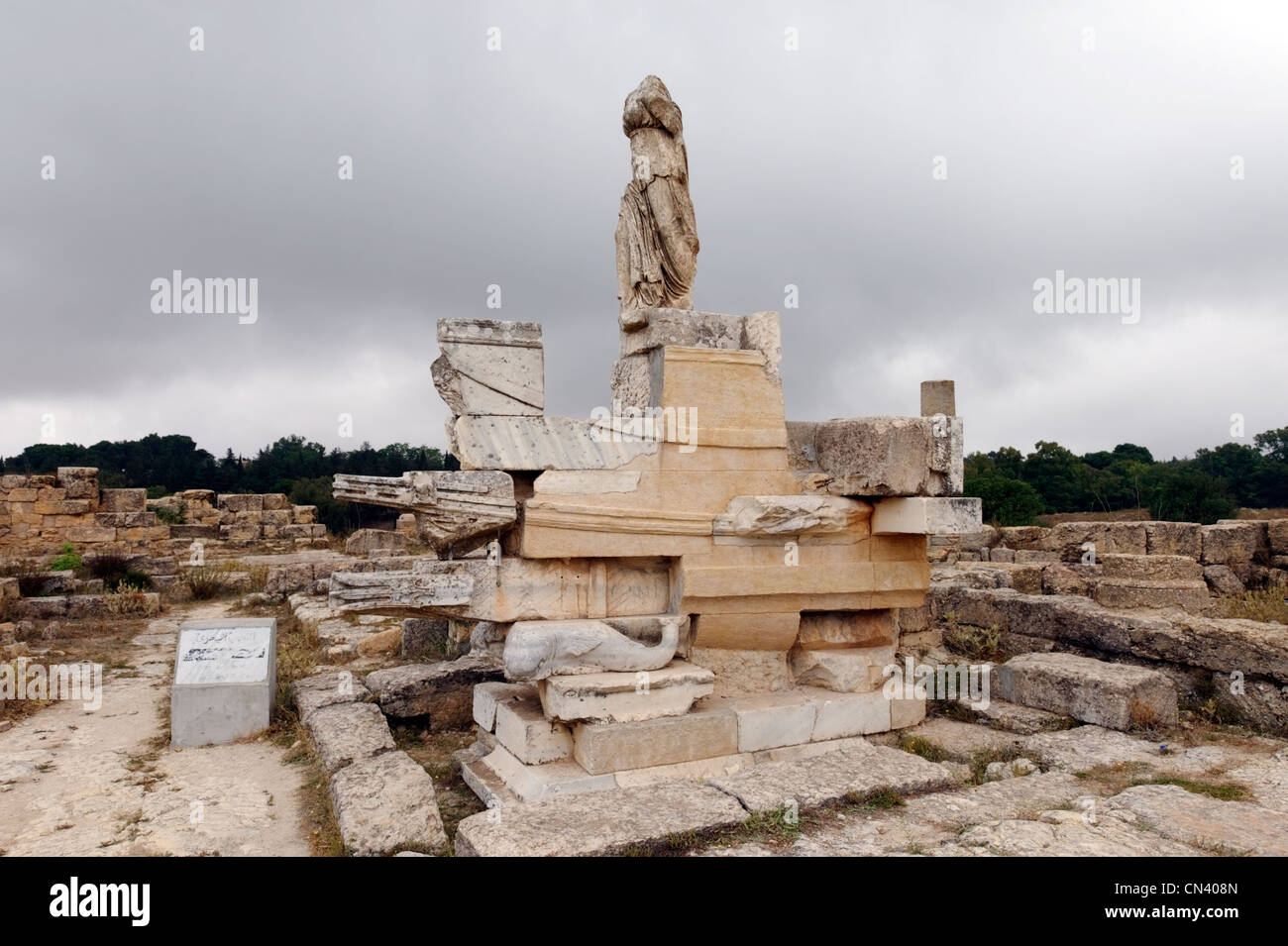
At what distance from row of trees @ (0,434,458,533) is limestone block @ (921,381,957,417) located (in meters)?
27.7

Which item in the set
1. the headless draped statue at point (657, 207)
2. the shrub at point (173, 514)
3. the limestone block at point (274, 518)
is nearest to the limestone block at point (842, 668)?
the headless draped statue at point (657, 207)

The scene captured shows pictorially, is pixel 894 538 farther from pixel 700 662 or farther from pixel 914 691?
pixel 700 662

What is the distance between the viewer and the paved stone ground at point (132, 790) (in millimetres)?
4344

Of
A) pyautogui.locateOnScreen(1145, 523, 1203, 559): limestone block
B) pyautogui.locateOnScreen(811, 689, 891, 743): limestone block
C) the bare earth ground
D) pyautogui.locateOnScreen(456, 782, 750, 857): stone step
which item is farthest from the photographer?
pyautogui.locateOnScreen(1145, 523, 1203, 559): limestone block

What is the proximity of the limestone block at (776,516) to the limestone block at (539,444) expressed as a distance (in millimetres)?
645

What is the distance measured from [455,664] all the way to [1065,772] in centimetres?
449

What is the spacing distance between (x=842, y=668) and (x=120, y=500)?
18.0 m

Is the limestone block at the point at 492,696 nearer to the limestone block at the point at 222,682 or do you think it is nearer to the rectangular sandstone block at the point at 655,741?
the rectangular sandstone block at the point at 655,741

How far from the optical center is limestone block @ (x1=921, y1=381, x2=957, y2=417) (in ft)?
17.3

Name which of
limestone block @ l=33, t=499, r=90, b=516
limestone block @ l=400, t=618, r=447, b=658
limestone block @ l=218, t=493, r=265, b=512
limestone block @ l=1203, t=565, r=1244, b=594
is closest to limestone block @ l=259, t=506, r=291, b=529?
limestone block @ l=218, t=493, r=265, b=512

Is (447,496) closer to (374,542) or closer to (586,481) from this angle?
(586,481)

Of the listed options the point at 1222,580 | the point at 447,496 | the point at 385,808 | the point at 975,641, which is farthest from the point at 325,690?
the point at 1222,580

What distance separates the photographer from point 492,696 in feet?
17.1

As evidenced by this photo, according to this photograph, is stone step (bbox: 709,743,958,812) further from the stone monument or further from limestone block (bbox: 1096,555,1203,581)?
limestone block (bbox: 1096,555,1203,581)
